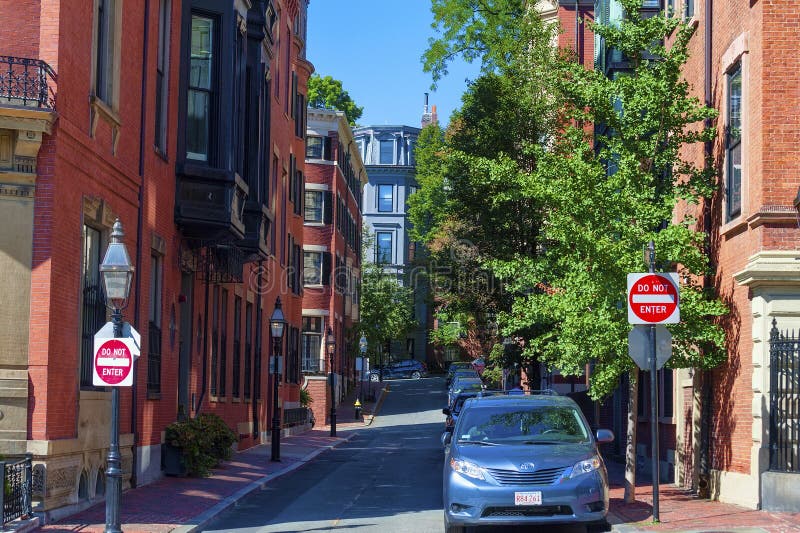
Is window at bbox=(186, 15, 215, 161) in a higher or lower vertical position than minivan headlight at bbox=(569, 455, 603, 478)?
higher

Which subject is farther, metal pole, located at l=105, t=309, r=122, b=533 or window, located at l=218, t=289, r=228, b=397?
window, located at l=218, t=289, r=228, b=397

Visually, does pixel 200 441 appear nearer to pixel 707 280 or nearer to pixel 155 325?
pixel 155 325

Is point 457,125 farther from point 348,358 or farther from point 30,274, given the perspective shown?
point 30,274

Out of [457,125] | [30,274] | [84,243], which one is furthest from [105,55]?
[457,125]

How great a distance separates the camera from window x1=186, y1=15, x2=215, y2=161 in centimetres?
2441

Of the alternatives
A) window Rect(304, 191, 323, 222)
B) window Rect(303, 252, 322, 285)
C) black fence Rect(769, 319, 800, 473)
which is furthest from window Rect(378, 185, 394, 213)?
black fence Rect(769, 319, 800, 473)

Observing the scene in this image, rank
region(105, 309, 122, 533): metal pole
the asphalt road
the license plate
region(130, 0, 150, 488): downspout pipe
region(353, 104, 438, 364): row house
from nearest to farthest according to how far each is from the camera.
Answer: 1. region(105, 309, 122, 533): metal pole
2. the license plate
3. the asphalt road
4. region(130, 0, 150, 488): downspout pipe
5. region(353, 104, 438, 364): row house

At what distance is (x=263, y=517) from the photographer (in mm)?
17234

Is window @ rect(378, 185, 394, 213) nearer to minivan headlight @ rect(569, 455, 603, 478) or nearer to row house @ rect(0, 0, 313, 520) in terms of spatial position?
row house @ rect(0, 0, 313, 520)

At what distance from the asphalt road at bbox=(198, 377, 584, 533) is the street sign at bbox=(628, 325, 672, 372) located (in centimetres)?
247

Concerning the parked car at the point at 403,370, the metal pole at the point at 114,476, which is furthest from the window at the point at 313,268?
the metal pole at the point at 114,476

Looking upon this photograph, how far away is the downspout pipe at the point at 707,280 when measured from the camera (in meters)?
19.1

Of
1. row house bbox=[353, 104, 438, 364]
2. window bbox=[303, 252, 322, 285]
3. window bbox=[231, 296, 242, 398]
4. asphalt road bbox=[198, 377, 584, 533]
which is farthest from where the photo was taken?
row house bbox=[353, 104, 438, 364]

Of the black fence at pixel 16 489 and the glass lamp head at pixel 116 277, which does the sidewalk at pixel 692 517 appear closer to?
the glass lamp head at pixel 116 277
